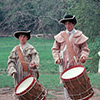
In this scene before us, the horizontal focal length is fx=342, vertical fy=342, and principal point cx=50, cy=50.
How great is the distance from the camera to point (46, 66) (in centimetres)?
1319

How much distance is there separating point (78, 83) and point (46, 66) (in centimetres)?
773

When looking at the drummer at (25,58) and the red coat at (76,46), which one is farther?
the drummer at (25,58)

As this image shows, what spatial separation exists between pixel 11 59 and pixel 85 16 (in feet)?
16.4

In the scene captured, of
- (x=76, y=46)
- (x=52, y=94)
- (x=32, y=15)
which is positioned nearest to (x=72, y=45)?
(x=76, y=46)

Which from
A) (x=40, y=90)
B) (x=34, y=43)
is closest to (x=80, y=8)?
(x=34, y=43)

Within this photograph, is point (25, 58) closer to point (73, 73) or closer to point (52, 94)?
point (73, 73)

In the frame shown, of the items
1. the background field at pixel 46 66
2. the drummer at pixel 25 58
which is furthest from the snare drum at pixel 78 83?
the background field at pixel 46 66

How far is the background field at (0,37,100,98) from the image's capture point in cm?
1018

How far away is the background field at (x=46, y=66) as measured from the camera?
10.2m

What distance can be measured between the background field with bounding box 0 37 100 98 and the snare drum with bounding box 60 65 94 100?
378 centimetres

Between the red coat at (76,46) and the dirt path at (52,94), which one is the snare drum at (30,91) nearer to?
the red coat at (76,46)

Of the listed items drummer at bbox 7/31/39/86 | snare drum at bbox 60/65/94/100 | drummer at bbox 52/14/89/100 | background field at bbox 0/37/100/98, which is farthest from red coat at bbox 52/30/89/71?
background field at bbox 0/37/100/98

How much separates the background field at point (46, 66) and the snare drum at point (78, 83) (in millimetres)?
3783

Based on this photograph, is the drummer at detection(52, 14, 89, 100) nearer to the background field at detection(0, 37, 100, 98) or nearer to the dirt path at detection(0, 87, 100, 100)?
the dirt path at detection(0, 87, 100, 100)
